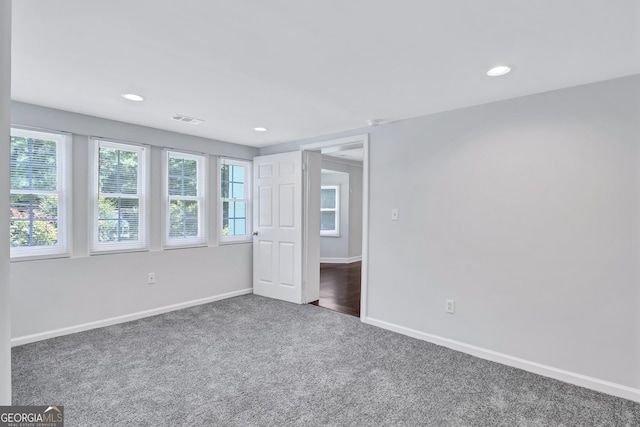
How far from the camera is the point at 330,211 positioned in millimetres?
7941

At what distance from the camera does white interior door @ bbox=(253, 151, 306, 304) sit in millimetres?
4344

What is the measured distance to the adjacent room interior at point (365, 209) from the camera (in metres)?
1.79

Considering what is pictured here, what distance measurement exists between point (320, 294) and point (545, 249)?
10.1 ft

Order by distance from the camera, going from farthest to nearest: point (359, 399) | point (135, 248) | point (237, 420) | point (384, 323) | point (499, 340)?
point (135, 248), point (384, 323), point (499, 340), point (359, 399), point (237, 420)

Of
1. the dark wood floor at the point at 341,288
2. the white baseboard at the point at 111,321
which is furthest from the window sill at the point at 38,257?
the dark wood floor at the point at 341,288

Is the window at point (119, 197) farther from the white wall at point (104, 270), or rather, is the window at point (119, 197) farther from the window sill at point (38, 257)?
the window sill at point (38, 257)

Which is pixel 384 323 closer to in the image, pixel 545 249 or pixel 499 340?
pixel 499 340

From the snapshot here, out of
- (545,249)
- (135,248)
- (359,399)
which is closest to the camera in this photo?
(359,399)

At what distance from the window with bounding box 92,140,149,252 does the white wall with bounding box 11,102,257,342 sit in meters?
0.10

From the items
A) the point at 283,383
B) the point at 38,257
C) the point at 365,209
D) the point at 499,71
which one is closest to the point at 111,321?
the point at 38,257

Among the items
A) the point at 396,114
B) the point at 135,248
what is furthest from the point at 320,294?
the point at 396,114

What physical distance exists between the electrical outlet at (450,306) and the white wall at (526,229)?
4 cm

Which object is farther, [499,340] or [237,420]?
[499,340]

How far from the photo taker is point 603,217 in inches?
91.4
